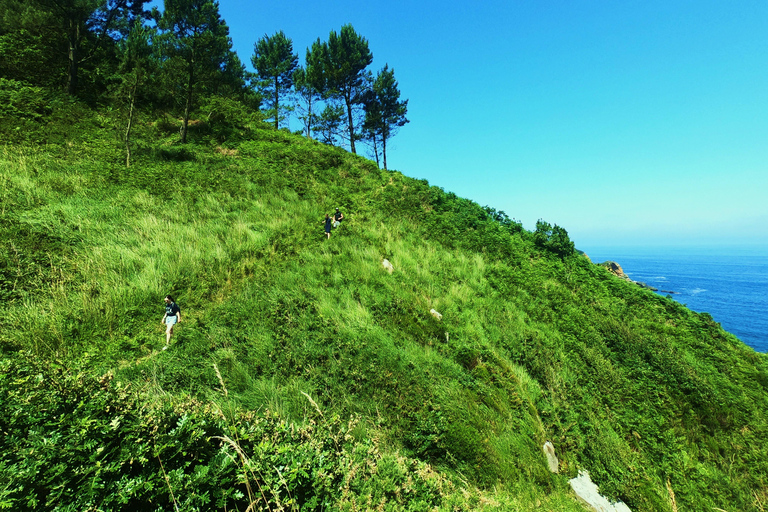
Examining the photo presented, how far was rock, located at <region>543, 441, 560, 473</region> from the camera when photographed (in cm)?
514

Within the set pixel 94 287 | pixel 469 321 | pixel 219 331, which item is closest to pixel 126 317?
pixel 94 287

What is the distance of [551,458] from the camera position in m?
5.25

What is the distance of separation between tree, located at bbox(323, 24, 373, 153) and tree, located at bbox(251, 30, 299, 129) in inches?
263

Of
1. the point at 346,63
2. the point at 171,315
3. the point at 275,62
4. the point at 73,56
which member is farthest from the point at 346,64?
the point at 171,315

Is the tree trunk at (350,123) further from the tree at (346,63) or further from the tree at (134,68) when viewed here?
the tree at (134,68)

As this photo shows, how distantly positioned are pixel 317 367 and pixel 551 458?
16.4 ft

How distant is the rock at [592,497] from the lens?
4.74 m

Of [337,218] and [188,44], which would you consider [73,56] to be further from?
[337,218]

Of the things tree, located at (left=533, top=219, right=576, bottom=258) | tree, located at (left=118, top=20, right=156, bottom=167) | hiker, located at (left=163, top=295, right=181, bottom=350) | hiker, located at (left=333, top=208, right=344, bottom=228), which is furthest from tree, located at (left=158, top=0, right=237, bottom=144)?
tree, located at (left=533, top=219, right=576, bottom=258)

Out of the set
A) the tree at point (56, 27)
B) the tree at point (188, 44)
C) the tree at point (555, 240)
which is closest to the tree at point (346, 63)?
the tree at point (188, 44)

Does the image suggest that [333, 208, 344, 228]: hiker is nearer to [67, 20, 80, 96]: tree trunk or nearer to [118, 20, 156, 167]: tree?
[118, 20, 156, 167]: tree

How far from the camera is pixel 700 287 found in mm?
64438

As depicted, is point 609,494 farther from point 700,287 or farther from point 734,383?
point 700,287

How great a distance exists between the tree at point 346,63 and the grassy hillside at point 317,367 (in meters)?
20.1
